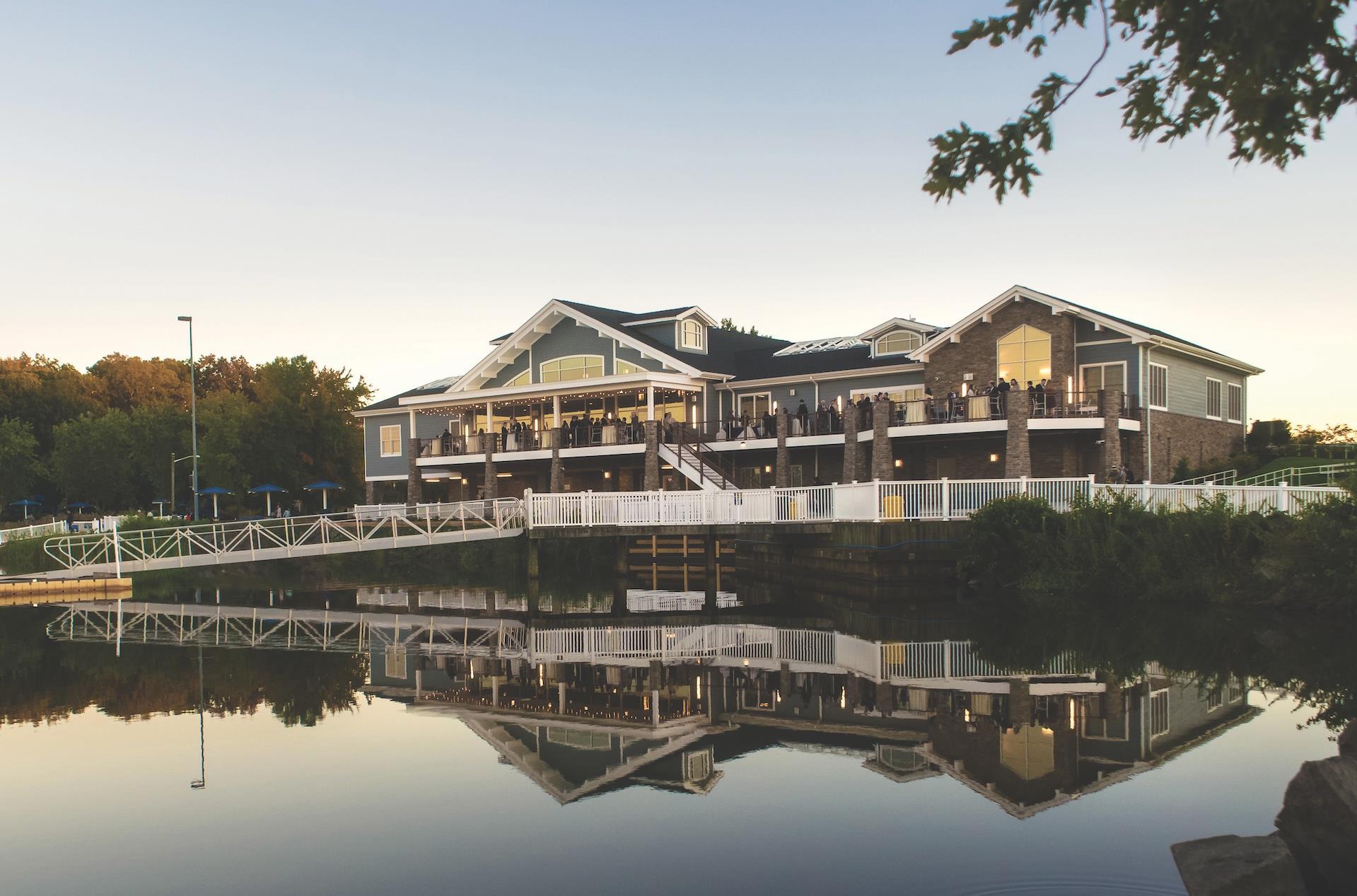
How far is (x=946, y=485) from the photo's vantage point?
1040 inches

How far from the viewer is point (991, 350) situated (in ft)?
114

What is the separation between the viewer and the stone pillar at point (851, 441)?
34844 mm

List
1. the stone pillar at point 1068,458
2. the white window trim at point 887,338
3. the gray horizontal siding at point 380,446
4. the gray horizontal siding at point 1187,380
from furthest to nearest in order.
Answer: the gray horizontal siding at point 380,446
the white window trim at point 887,338
the gray horizontal siding at point 1187,380
the stone pillar at point 1068,458

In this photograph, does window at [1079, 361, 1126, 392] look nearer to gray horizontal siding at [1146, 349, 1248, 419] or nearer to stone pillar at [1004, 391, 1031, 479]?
gray horizontal siding at [1146, 349, 1248, 419]

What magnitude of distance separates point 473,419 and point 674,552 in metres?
11.8

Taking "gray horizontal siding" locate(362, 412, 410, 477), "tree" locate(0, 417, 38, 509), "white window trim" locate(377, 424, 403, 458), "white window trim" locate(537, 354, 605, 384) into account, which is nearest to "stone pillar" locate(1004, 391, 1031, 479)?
"white window trim" locate(537, 354, 605, 384)

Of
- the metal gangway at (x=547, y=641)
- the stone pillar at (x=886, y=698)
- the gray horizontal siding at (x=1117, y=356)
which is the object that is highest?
the gray horizontal siding at (x=1117, y=356)

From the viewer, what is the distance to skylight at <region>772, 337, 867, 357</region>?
43094 mm

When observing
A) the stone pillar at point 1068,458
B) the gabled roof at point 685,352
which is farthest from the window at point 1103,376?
the gabled roof at point 685,352

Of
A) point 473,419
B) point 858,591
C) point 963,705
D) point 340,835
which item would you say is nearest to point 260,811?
point 340,835

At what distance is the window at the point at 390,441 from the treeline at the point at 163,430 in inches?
452

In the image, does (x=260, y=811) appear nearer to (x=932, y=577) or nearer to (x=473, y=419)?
(x=932, y=577)

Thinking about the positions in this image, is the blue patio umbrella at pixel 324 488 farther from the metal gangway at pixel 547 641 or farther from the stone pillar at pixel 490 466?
the metal gangway at pixel 547 641

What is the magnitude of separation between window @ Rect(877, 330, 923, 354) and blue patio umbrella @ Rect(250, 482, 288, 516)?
28.0 metres
